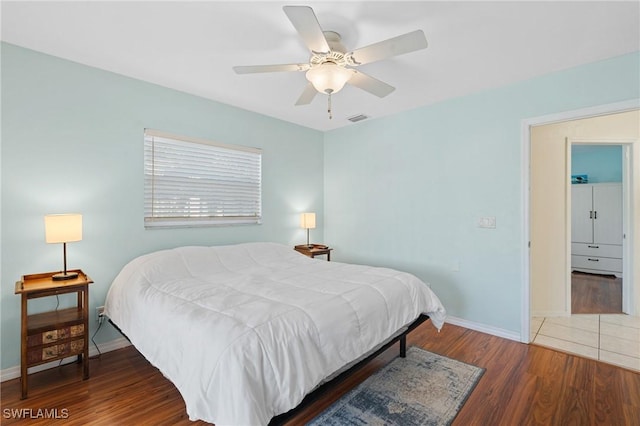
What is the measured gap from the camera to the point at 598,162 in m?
6.01

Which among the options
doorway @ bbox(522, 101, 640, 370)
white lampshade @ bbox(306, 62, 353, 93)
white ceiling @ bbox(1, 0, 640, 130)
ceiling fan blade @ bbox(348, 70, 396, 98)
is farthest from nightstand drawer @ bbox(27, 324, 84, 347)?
doorway @ bbox(522, 101, 640, 370)

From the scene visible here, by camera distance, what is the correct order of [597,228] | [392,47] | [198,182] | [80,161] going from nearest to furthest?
1. [392,47]
2. [80,161]
3. [198,182]
4. [597,228]

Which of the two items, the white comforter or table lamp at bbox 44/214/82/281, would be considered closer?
the white comforter

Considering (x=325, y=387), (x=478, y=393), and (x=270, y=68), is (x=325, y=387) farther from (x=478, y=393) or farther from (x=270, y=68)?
(x=270, y=68)

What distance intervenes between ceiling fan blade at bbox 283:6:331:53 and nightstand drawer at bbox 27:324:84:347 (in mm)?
2625

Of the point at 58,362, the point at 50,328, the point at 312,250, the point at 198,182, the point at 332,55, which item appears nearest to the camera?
the point at 332,55

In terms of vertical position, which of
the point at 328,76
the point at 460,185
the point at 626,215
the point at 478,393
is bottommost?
the point at 478,393

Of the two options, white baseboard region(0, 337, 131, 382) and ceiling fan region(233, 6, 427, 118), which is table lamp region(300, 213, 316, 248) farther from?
white baseboard region(0, 337, 131, 382)

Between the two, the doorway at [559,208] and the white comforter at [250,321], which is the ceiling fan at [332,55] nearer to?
the white comforter at [250,321]

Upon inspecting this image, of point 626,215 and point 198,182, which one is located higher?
point 198,182

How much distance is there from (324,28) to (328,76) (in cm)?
31

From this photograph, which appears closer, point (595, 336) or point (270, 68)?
point (270, 68)

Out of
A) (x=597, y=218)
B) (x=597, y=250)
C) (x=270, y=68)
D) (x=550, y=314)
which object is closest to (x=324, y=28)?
(x=270, y=68)

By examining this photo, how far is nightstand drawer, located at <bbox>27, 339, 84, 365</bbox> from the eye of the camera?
2.10m
